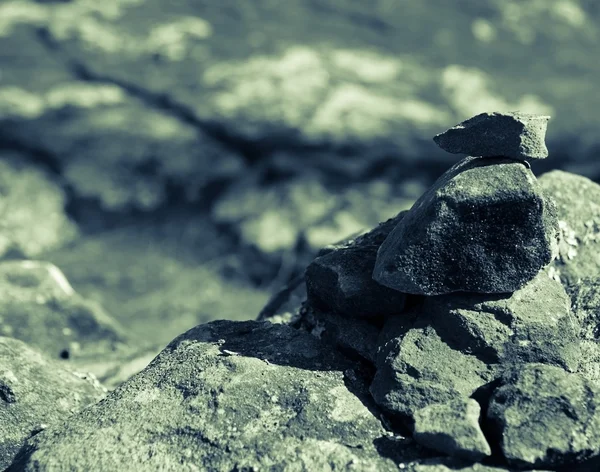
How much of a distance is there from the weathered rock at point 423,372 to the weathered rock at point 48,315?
2507mm

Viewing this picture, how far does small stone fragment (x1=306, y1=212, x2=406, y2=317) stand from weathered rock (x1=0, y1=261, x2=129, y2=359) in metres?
2.05

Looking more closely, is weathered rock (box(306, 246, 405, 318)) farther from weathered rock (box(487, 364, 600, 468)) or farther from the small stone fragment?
weathered rock (box(487, 364, 600, 468))

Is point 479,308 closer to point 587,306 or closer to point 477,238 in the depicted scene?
point 477,238

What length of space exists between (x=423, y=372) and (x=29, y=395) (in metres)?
1.43

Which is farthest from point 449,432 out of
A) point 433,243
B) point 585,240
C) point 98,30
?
point 98,30

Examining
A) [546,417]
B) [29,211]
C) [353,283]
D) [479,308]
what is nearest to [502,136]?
[479,308]

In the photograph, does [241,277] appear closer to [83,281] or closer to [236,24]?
[83,281]

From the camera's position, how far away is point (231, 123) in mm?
11297

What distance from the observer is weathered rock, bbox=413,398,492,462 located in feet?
6.98

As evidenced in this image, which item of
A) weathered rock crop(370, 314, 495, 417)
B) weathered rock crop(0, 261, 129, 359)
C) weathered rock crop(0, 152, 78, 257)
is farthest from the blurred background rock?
weathered rock crop(370, 314, 495, 417)

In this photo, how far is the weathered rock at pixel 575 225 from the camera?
10.8 feet

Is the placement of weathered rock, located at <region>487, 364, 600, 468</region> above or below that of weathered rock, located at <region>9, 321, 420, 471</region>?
above

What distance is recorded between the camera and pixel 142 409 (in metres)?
2.50

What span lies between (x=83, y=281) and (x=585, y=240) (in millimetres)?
7111
